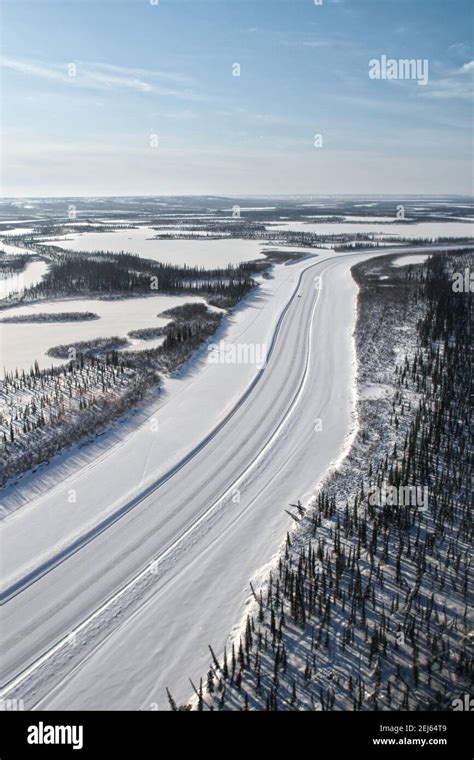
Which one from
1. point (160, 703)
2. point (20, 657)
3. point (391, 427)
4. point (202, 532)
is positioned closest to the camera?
point (160, 703)

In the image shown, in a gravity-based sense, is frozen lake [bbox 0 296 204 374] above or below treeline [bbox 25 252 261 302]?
below

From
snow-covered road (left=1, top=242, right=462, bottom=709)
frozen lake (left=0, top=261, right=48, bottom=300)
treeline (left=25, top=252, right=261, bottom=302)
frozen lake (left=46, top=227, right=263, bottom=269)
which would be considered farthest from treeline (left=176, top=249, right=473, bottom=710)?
frozen lake (left=46, top=227, right=263, bottom=269)

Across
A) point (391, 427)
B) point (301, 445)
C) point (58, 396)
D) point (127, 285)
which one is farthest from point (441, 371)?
point (127, 285)

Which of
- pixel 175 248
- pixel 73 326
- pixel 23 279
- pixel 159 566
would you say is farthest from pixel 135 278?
pixel 159 566

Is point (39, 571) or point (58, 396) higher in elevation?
point (58, 396)

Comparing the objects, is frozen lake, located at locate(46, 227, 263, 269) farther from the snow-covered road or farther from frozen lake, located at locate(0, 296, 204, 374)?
the snow-covered road

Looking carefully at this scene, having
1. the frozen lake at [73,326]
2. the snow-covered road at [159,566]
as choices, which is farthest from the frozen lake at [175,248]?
the snow-covered road at [159,566]
